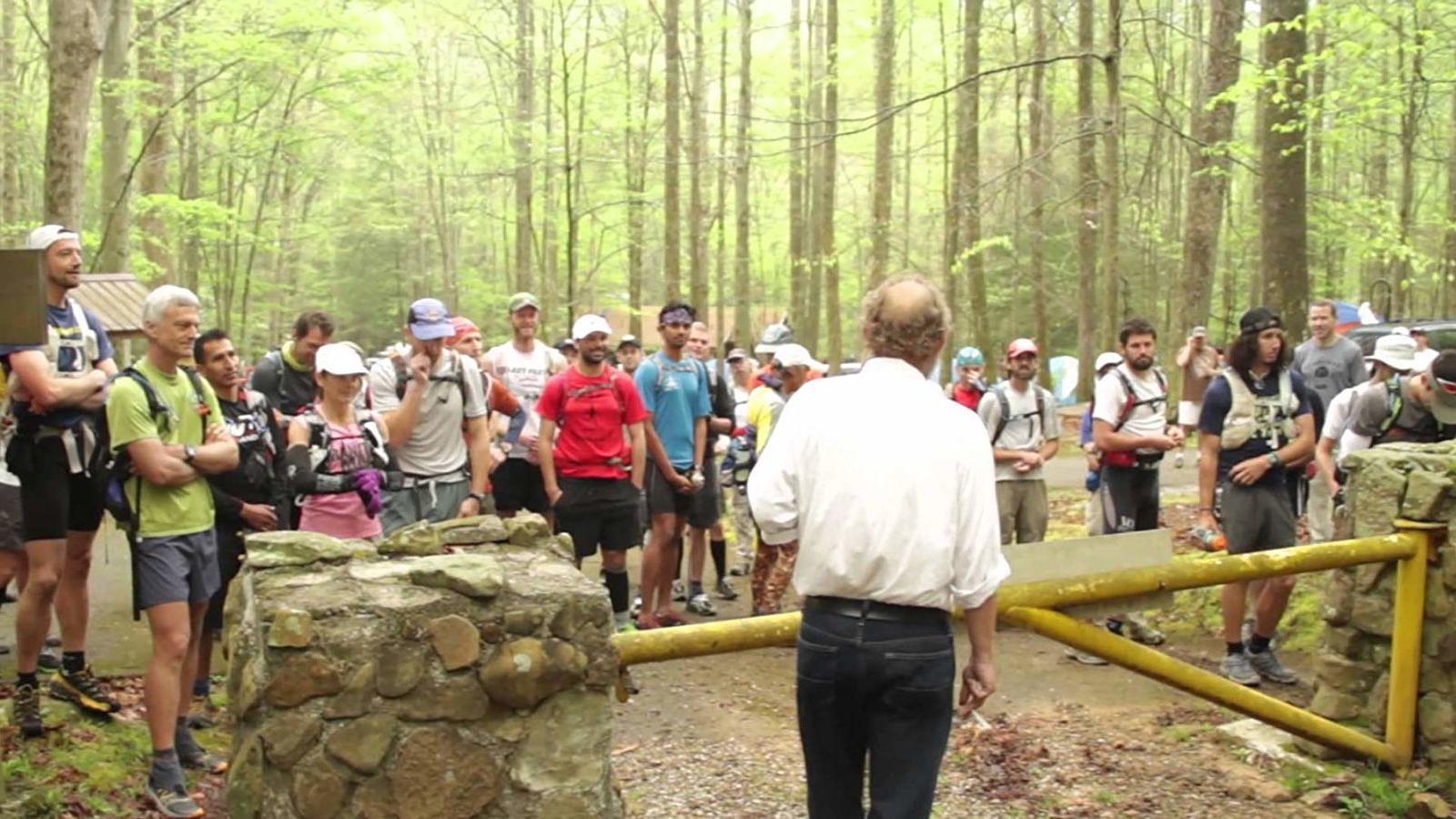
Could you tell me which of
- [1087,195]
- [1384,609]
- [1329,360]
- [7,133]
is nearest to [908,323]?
[1384,609]

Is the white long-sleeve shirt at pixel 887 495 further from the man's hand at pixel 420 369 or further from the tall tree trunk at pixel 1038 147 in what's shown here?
the tall tree trunk at pixel 1038 147

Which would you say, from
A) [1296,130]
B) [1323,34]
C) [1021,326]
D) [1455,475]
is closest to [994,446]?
[1455,475]

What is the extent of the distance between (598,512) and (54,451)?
115 inches

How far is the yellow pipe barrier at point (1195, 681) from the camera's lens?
13.6 feet

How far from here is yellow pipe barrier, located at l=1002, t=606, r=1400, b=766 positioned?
4.16 meters

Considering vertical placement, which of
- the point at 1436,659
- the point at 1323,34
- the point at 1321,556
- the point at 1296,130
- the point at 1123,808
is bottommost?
the point at 1123,808

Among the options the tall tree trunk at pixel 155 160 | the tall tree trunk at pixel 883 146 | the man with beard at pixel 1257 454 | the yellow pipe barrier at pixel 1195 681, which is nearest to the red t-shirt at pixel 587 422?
the man with beard at pixel 1257 454

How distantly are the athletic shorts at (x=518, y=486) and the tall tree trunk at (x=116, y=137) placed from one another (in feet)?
26.6

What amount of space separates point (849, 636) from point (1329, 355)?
8.57 m

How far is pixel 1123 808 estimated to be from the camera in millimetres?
5059

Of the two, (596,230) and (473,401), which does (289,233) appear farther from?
(473,401)

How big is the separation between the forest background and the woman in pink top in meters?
3.91

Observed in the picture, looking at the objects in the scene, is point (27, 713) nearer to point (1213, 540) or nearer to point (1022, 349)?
point (1022, 349)

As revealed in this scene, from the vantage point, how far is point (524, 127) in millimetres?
27297
